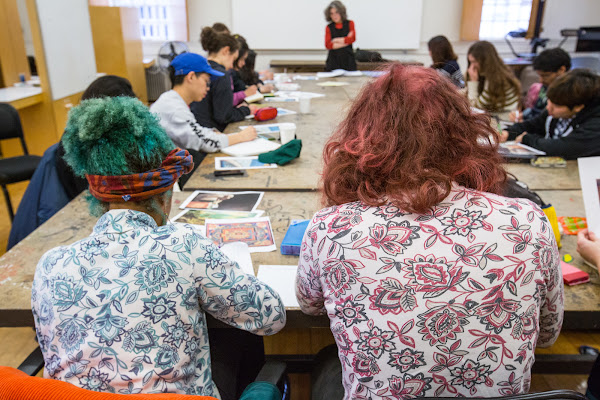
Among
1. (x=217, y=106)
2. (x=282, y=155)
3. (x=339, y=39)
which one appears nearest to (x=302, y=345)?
(x=282, y=155)

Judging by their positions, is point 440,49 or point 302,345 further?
point 440,49

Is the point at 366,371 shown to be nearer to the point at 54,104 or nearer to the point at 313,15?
the point at 54,104

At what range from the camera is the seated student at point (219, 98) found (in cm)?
310

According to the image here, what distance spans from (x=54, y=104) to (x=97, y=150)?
3.89 meters

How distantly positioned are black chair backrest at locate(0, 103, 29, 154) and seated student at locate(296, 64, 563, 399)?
3216 millimetres

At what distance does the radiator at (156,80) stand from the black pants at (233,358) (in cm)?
644

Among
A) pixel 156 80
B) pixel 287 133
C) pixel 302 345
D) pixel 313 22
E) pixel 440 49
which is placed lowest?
pixel 302 345

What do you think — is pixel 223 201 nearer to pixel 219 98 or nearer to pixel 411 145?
pixel 411 145

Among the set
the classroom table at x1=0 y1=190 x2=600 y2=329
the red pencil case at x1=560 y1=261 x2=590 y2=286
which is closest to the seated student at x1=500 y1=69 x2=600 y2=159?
the classroom table at x1=0 y1=190 x2=600 y2=329

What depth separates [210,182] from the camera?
2.04 m

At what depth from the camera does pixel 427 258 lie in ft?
2.66

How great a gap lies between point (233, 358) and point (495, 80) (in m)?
3.28

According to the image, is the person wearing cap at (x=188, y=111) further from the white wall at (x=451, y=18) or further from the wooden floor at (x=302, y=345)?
the white wall at (x=451, y=18)

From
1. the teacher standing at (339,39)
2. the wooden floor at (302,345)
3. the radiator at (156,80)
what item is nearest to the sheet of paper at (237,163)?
the wooden floor at (302,345)
